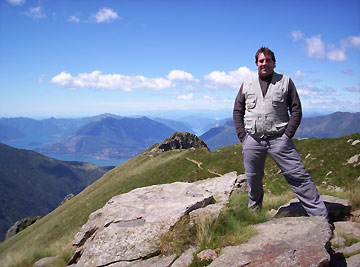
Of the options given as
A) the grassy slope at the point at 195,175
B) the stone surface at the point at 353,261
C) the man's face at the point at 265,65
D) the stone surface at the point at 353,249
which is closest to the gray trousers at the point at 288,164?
the stone surface at the point at 353,249

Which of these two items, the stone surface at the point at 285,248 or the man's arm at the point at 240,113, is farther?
the man's arm at the point at 240,113

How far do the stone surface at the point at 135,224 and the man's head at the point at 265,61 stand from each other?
537cm

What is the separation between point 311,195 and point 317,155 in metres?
26.9

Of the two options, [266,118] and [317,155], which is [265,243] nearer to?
[266,118]

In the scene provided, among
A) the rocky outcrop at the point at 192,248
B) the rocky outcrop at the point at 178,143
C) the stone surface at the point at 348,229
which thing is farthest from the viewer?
the rocky outcrop at the point at 178,143

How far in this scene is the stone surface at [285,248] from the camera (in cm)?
545

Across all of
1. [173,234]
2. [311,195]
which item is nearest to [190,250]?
[173,234]

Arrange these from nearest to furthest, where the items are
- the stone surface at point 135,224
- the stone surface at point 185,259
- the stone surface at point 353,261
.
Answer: the stone surface at point 353,261 < the stone surface at point 185,259 < the stone surface at point 135,224

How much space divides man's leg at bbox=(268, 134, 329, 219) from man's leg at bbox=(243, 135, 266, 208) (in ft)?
1.60

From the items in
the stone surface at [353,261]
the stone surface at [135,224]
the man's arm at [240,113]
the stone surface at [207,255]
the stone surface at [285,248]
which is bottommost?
the stone surface at [135,224]

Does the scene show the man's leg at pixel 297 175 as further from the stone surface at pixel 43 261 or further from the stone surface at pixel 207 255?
the stone surface at pixel 43 261

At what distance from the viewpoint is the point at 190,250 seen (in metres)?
6.93

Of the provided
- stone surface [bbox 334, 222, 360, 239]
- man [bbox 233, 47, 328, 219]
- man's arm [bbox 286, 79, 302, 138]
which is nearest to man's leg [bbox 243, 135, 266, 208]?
man [bbox 233, 47, 328, 219]

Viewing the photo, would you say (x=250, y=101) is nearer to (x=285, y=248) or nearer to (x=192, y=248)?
(x=285, y=248)
